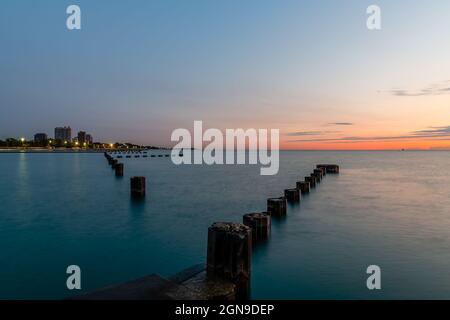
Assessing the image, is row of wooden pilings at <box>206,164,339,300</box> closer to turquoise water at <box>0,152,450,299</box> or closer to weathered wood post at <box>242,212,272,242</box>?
turquoise water at <box>0,152,450,299</box>

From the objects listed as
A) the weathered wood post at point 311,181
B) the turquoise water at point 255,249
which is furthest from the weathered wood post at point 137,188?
the weathered wood post at point 311,181

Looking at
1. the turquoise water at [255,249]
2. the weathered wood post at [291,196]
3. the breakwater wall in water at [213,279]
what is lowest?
the turquoise water at [255,249]

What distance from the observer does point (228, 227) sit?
629 cm

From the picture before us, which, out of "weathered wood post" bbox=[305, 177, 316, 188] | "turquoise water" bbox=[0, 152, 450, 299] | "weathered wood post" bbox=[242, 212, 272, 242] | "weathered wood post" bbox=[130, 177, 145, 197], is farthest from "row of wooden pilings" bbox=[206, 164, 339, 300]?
"weathered wood post" bbox=[305, 177, 316, 188]

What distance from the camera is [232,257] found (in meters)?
6.01

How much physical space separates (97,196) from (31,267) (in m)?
14.6

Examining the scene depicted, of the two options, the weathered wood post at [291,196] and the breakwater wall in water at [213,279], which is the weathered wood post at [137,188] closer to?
the weathered wood post at [291,196]

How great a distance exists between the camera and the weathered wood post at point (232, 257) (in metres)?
6.00

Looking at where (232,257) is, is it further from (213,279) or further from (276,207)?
(276,207)

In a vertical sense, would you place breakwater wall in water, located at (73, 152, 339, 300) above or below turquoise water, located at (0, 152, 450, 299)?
above

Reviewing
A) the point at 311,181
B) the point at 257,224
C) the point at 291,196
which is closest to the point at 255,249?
the point at 257,224

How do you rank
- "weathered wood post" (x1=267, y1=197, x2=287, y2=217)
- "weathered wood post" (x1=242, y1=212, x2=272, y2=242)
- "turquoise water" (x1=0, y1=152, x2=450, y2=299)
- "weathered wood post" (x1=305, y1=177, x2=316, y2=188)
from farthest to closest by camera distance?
"weathered wood post" (x1=305, y1=177, x2=316, y2=188) < "weathered wood post" (x1=267, y1=197, x2=287, y2=217) < "weathered wood post" (x1=242, y1=212, x2=272, y2=242) < "turquoise water" (x1=0, y1=152, x2=450, y2=299)

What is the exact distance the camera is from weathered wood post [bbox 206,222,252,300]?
6.00m
